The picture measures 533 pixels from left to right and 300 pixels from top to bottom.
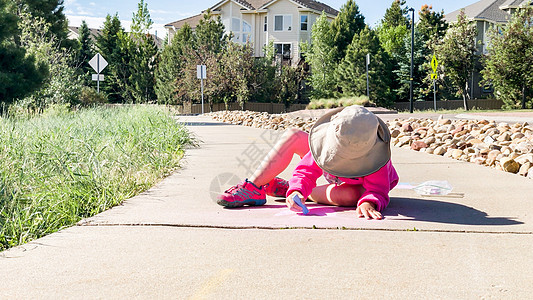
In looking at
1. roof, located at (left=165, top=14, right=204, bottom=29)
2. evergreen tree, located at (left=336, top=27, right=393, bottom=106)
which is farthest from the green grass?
roof, located at (left=165, top=14, right=204, bottom=29)

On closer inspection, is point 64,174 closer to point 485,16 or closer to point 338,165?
point 338,165

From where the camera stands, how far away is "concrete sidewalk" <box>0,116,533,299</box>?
259 cm

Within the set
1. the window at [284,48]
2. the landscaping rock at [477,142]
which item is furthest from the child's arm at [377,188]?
the window at [284,48]

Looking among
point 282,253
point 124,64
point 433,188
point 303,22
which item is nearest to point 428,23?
point 303,22

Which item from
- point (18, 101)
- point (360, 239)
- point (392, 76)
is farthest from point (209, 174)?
point (392, 76)

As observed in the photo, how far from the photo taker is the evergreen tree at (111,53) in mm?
47500

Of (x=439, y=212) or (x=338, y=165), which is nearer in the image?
(x=338, y=165)

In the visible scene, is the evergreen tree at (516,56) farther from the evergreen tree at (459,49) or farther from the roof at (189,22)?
the roof at (189,22)

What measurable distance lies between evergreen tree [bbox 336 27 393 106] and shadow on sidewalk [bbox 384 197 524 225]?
3281 cm

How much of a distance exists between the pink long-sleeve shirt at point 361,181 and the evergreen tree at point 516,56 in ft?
98.2

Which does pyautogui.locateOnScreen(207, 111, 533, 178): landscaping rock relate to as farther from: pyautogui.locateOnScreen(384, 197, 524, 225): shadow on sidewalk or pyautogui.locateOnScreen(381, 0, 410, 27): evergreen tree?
pyautogui.locateOnScreen(381, 0, 410, 27): evergreen tree

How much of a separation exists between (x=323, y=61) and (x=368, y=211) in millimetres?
38102

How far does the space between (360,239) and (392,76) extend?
1530 inches

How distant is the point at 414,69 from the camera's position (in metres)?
40.0
